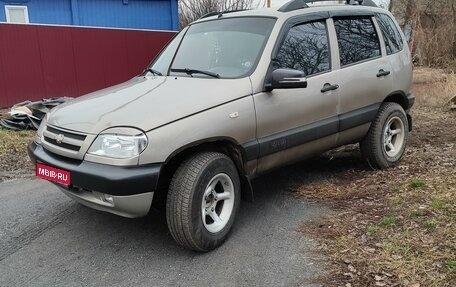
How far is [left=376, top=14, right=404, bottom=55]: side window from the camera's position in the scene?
571 centimetres

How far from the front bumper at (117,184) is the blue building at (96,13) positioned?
11.8 m

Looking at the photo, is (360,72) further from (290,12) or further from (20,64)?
(20,64)

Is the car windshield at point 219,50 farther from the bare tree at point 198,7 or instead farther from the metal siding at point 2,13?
the bare tree at point 198,7

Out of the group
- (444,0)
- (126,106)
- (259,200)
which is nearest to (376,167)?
(259,200)

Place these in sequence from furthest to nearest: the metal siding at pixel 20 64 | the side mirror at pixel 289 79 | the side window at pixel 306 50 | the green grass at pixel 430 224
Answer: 1. the metal siding at pixel 20 64
2. the side window at pixel 306 50
3. the side mirror at pixel 289 79
4. the green grass at pixel 430 224

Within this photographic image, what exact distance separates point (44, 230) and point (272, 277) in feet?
7.12

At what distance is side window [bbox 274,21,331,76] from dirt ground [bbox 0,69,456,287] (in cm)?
136

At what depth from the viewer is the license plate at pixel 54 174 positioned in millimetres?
3541

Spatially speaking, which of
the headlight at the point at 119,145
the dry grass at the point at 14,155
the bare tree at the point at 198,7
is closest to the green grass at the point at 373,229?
the headlight at the point at 119,145

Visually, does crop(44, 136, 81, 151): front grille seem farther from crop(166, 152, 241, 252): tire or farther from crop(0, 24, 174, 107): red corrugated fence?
crop(0, 24, 174, 107): red corrugated fence

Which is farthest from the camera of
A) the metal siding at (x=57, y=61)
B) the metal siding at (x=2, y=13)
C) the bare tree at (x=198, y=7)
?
the bare tree at (x=198, y=7)

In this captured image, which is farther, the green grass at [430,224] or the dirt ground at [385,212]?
the green grass at [430,224]

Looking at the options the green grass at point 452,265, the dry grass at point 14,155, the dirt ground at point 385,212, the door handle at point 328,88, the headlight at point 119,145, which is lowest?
the dry grass at point 14,155

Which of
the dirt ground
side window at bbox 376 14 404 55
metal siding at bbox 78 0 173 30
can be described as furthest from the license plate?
metal siding at bbox 78 0 173 30
